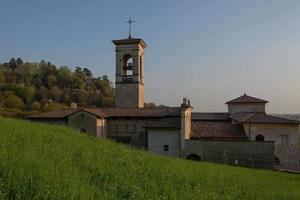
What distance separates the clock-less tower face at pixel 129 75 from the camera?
34.2 metres

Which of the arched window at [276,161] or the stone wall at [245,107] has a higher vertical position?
the stone wall at [245,107]

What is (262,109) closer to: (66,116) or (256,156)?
(256,156)

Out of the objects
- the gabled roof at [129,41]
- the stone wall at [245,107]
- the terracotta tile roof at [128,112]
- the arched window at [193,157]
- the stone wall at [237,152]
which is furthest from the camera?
the gabled roof at [129,41]

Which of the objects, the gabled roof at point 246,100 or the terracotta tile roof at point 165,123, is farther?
the gabled roof at point 246,100

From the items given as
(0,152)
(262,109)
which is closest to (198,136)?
(262,109)

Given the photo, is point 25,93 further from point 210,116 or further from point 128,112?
point 210,116

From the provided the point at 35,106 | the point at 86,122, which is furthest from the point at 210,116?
the point at 35,106

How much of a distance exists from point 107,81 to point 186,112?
5769 cm

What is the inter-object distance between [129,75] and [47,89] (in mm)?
46744

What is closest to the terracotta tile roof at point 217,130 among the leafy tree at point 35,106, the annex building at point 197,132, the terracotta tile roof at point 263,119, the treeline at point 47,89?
the annex building at point 197,132

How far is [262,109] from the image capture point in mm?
33938

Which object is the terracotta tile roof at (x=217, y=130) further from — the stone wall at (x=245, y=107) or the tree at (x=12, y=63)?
the tree at (x=12, y=63)

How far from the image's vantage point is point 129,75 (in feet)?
113

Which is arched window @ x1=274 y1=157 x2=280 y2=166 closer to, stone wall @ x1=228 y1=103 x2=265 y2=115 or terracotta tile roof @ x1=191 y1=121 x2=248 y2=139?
Result: terracotta tile roof @ x1=191 y1=121 x2=248 y2=139
